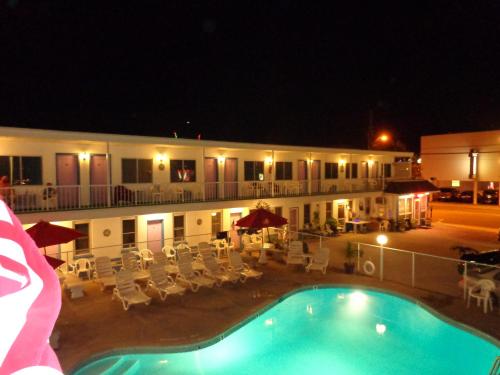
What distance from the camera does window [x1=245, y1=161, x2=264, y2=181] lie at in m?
20.6

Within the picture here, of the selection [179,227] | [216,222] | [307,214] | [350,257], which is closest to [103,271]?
[179,227]

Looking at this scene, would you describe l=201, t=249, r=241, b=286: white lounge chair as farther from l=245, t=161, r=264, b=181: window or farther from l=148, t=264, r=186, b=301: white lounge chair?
l=245, t=161, r=264, b=181: window

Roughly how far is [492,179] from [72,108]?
50.5 metres

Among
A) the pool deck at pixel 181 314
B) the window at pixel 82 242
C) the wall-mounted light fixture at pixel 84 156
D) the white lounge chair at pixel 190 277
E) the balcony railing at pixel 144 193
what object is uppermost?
the wall-mounted light fixture at pixel 84 156

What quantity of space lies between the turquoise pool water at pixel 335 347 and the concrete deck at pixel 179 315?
335 millimetres

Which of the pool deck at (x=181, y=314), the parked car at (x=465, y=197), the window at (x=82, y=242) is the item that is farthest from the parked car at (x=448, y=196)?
the window at (x=82, y=242)

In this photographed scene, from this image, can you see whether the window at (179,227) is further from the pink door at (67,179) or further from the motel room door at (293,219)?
the motel room door at (293,219)

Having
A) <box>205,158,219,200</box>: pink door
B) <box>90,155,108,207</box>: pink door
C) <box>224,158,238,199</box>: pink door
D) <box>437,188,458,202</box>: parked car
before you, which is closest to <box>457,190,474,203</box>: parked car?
<box>437,188,458,202</box>: parked car

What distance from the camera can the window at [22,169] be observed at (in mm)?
13445

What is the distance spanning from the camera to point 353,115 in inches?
2366

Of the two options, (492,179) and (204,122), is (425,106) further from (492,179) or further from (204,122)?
(204,122)

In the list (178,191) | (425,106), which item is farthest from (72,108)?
(425,106)

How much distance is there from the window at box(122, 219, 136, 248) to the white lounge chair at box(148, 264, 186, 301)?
425cm

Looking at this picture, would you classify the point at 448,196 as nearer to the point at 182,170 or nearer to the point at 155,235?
the point at 182,170
